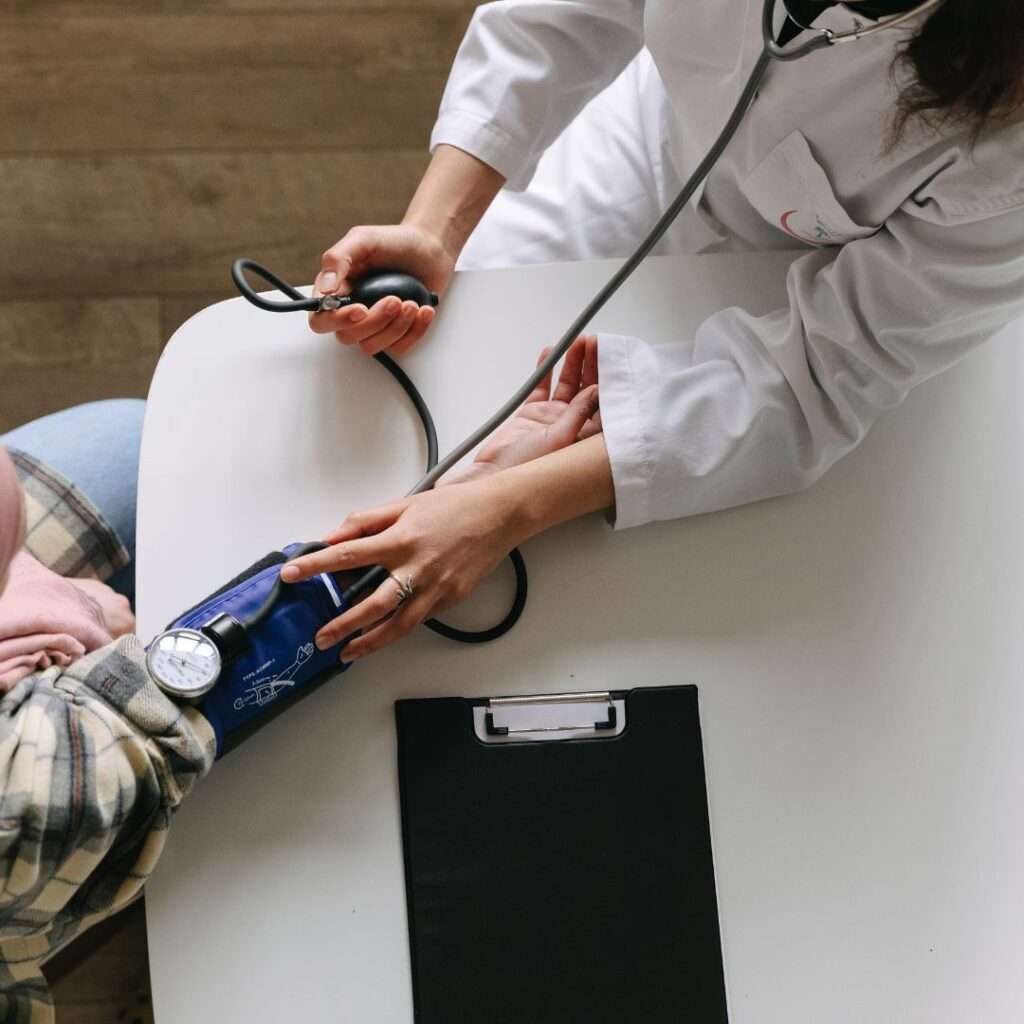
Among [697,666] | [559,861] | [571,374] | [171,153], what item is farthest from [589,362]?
[171,153]

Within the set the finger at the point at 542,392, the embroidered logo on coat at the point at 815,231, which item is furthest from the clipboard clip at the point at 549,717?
the embroidered logo on coat at the point at 815,231

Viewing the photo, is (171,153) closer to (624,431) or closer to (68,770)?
(624,431)

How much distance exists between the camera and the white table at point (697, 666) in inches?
28.3

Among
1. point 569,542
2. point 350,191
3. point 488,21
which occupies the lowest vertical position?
point 569,542

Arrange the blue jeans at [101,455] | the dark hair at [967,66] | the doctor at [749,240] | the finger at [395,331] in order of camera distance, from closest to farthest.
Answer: the dark hair at [967,66] → the doctor at [749,240] → the finger at [395,331] → the blue jeans at [101,455]

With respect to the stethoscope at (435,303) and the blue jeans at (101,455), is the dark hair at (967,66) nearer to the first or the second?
the stethoscope at (435,303)

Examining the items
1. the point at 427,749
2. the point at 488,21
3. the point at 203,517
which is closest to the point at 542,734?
the point at 427,749

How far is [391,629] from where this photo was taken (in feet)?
2.45

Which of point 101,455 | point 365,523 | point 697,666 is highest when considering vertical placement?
point 101,455

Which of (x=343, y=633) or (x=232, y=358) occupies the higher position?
(x=232, y=358)

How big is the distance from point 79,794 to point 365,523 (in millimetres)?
234

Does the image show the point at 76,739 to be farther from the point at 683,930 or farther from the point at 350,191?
the point at 350,191

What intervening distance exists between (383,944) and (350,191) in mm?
985

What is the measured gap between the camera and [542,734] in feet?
2.49
